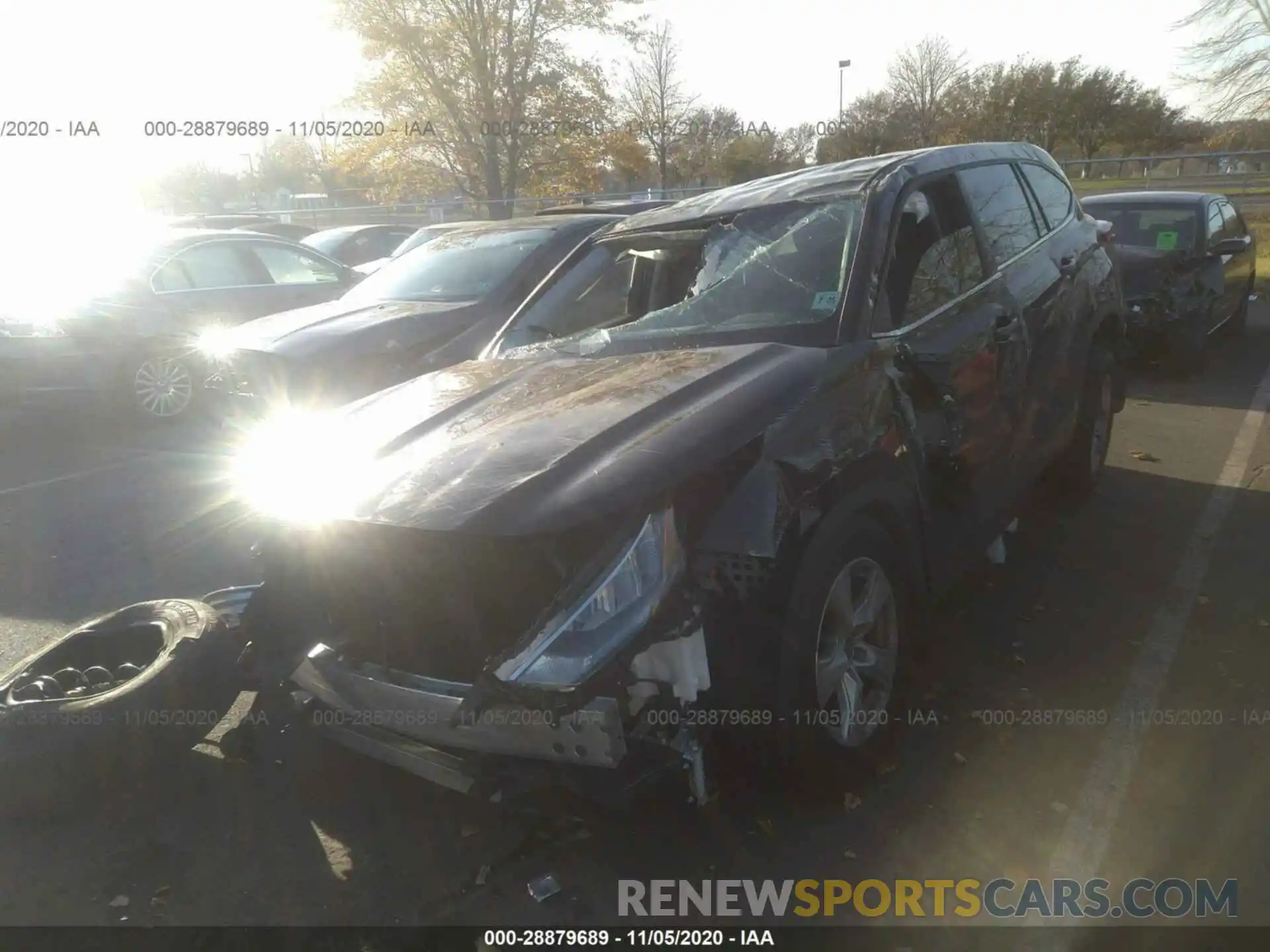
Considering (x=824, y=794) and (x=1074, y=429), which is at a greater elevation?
(x=1074, y=429)

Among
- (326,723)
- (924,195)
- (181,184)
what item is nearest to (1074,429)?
(924,195)

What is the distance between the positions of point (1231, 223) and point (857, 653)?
9.65 metres

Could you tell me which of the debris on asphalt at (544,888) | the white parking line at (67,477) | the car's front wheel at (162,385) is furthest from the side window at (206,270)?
the debris on asphalt at (544,888)

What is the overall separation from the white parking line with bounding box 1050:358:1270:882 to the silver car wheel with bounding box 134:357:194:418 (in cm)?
805

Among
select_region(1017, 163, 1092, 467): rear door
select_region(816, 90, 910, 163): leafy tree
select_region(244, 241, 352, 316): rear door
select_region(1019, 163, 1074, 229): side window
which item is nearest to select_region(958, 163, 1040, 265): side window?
select_region(1017, 163, 1092, 467): rear door

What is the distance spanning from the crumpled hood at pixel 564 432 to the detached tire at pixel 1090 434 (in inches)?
112

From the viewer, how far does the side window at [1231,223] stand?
10018mm

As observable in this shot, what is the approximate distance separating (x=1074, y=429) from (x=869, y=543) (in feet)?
9.15

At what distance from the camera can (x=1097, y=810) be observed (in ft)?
9.98

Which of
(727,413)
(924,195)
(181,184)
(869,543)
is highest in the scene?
(181,184)

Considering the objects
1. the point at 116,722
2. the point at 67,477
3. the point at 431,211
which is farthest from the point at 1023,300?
the point at 431,211

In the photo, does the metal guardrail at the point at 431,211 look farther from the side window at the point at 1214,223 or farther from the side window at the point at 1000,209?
the side window at the point at 1000,209

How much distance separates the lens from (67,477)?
7402 millimetres

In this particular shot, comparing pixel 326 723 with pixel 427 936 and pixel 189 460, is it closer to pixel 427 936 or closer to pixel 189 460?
pixel 427 936
